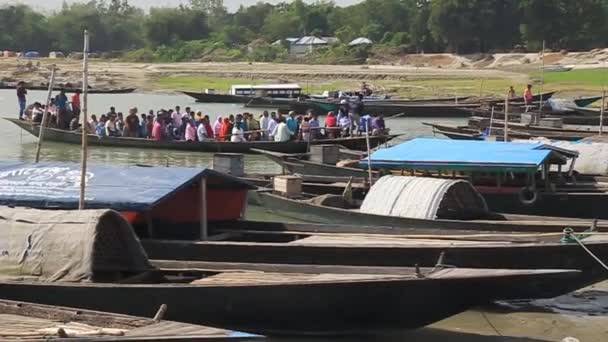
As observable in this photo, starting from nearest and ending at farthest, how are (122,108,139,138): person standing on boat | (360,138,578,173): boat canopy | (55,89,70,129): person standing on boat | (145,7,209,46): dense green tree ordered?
(360,138,578,173): boat canopy → (122,108,139,138): person standing on boat → (55,89,70,129): person standing on boat → (145,7,209,46): dense green tree

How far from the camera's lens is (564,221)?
46.1 ft

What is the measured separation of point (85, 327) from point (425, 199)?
6.46m

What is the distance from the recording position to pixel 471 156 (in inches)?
657

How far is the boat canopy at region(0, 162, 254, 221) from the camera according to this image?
11961mm

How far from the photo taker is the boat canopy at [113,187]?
39.2 feet

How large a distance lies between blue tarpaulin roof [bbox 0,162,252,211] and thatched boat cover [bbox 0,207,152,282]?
3.25 feet

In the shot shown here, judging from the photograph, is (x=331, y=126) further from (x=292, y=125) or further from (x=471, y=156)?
(x=471, y=156)

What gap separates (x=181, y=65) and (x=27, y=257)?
74.7 metres

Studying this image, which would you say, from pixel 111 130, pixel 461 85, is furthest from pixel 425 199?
pixel 461 85

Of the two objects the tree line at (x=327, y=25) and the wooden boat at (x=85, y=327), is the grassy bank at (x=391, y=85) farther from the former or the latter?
the wooden boat at (x=85, y=327)

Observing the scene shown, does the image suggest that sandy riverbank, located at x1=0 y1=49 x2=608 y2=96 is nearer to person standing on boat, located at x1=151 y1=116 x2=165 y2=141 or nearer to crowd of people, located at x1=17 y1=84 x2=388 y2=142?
crowd of people, located at x1=17 y1=84 x2=388 y2=142

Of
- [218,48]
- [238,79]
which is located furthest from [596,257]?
[218,48]

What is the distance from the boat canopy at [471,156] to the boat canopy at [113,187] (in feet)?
13.5

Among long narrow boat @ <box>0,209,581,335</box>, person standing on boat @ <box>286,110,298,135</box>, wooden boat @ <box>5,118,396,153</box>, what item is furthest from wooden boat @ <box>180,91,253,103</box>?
long narrow boat @ <box>0,209,581,335</box>
